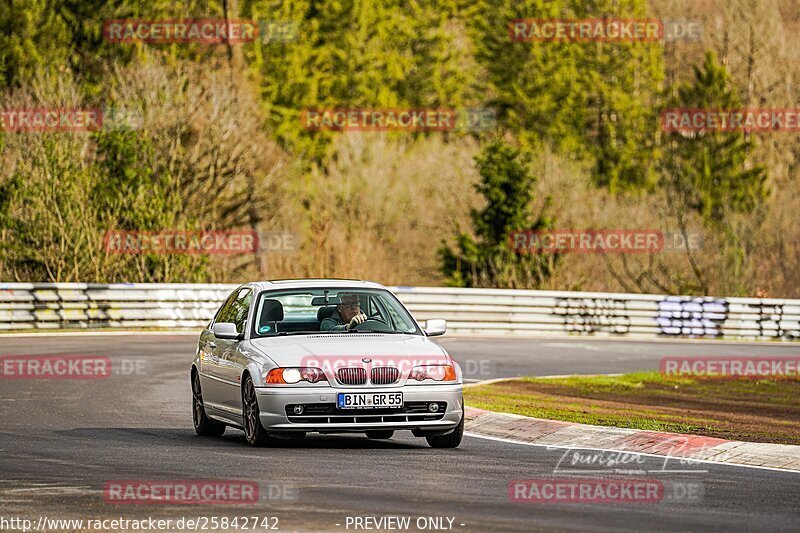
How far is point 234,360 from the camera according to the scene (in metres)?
14.2

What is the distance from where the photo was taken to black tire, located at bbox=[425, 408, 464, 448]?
13773 mm

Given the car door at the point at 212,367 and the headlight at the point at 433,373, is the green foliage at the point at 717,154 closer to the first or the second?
the car door at the point at 212,367

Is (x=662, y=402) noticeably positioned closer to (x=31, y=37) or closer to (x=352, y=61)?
(x=31, y=37)

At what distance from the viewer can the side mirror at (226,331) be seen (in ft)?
46.9

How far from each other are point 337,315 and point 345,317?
9 cm

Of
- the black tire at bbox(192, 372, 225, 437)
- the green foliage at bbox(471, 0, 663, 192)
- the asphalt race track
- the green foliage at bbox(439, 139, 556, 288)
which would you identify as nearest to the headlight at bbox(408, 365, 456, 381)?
the asphalt race track

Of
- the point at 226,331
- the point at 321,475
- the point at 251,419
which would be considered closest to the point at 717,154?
the point at 226,331

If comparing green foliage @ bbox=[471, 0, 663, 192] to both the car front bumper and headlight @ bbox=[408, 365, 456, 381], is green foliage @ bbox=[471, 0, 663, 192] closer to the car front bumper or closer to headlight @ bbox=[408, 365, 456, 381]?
headlight @ bbox=[408, 365, 456, 381]

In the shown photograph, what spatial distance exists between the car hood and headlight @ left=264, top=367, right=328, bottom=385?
5cm

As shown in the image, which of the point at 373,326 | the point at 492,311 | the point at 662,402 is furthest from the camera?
the point at 492,311

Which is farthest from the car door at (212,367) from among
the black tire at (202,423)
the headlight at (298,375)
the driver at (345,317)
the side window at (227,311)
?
the headlight at (298,375)

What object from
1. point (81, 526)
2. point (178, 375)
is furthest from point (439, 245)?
point (81, 526)

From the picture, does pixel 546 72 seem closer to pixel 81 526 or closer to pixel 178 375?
pixel 178 375

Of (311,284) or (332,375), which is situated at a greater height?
(311,284)
